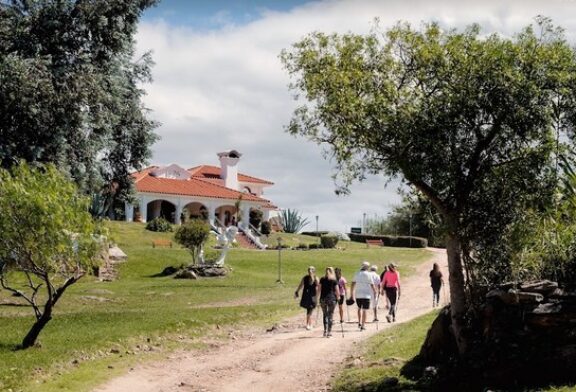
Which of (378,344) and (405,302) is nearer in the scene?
(378,344)

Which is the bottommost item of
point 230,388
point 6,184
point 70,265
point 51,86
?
point 230,388

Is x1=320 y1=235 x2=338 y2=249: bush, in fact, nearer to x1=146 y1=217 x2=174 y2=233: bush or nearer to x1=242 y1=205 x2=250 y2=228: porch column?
x1=146 y1=217 x2=174 y2=233: bush

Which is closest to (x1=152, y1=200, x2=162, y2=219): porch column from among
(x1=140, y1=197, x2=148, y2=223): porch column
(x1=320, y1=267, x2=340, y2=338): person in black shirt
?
(x1=140, y1=197, x2=148, y2=223): porch column

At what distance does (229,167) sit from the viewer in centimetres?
7962

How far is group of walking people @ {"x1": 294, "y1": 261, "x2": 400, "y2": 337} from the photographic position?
19906 mm

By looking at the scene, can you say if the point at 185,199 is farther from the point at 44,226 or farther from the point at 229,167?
the point at 44,226

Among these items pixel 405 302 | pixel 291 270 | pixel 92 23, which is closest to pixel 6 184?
pixel 92 23

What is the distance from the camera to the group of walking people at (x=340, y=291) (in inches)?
784

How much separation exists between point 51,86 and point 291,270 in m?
20.1

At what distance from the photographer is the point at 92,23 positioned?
91.3ft

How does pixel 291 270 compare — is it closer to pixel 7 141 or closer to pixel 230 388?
pixel 7 141

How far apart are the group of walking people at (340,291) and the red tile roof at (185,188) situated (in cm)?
4448

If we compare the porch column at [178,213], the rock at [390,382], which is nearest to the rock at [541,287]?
the rock at [390,382]

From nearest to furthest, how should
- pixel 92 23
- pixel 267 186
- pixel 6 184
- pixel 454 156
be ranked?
pixel 454 156 → pixel 6 184 → pixel 92 23 → pixel 267 186
